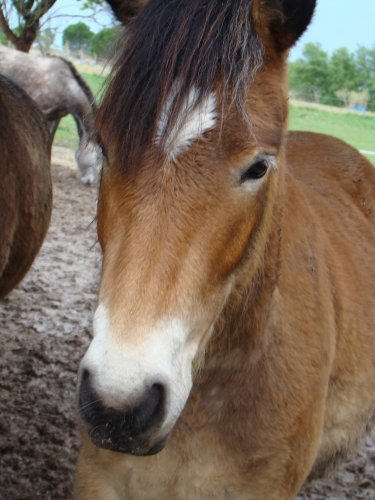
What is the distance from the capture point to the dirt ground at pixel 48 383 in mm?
3371

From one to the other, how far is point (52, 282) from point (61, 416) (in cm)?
231

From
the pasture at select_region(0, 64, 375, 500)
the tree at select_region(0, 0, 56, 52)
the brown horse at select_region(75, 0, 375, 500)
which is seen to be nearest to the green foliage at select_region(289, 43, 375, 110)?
the tree at select_region(0, 0, 56, 52)

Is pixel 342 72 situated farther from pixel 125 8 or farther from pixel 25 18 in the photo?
pixel 125 8

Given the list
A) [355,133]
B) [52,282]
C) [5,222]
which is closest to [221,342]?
[5,222]

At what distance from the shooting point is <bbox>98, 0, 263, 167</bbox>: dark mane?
1635 mm

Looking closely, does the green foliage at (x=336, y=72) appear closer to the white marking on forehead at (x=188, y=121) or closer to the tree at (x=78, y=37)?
the tree at (x=78, y=37)

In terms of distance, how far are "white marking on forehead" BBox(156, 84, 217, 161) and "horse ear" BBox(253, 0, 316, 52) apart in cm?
39

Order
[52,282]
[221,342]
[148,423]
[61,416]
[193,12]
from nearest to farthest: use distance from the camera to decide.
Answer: [148,423] < [193,12] < [221,342] < [61,416] < [52,282]

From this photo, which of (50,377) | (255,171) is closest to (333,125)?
(50,377)

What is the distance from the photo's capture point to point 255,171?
5.55 feet

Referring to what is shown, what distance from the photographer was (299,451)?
85.6 inches

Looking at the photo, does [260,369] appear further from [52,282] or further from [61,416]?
[52,282]

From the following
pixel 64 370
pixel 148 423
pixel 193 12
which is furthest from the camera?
pixel 64 370

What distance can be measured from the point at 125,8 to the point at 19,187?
211 cm
